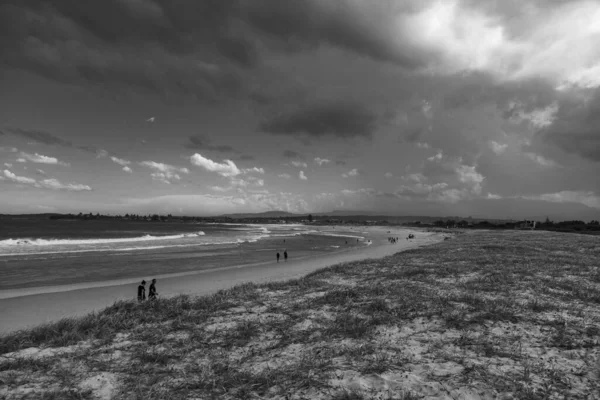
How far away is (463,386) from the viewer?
6.10m

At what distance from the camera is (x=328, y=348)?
8156 mm

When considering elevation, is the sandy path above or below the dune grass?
below

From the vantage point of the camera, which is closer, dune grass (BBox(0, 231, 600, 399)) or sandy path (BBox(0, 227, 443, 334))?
dune grass (BBox(0, 231, 600, 399))

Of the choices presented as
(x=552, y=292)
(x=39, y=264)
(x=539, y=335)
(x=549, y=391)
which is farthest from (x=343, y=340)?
(x=39, y=264)

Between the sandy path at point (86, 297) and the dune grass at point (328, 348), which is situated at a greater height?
the dune grass at point (328, 348)

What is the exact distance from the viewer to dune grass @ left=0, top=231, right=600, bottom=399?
245 inches

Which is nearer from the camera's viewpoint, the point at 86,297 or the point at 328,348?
the point at 328,348

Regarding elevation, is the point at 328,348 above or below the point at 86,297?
above

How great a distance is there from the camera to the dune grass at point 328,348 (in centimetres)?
623

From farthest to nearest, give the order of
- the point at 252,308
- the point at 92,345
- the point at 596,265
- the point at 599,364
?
the point at 596,265 → the point at 252,308 → the point at 92,345 → the point at 599,364

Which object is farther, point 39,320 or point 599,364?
point 39,320

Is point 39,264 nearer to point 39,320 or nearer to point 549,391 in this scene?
point 39,320

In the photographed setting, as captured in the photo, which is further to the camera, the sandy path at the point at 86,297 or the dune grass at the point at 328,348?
the sandy path at the point at 86,297

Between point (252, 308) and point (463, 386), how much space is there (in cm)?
820
